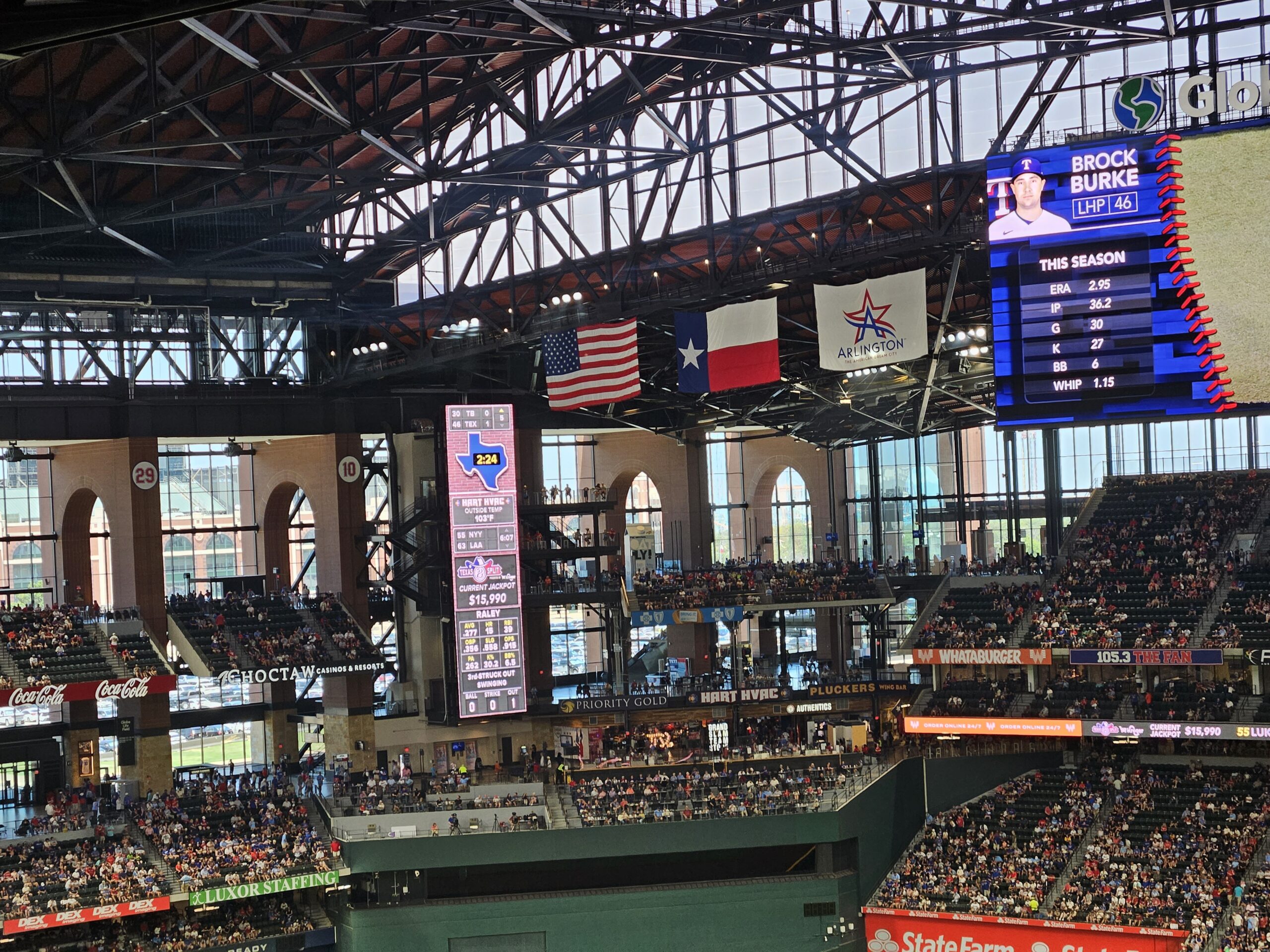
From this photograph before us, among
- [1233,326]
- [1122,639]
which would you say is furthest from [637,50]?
Result: [1122,639]

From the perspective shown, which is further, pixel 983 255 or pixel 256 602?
pixel 256 602

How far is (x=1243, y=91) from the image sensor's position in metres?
21.2

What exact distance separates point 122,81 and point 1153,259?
64.9 feet

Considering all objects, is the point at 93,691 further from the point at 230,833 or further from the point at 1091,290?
the point at 1091,290

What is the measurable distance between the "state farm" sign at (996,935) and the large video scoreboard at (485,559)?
12665mm

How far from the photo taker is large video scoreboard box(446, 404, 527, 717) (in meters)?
43.9

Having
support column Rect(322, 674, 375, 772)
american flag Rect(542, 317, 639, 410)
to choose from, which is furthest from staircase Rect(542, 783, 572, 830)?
american flag Rect(542, 317, 639, 410)

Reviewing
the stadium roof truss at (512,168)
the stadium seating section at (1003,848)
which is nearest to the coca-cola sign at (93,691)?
the stadium roof truss at (512,168)

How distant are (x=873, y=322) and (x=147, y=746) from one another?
26725 mm

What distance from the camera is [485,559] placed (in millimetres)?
44375

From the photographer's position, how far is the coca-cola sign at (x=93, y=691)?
132 feet

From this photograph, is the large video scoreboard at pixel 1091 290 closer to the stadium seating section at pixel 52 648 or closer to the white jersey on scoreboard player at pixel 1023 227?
the white jersey on scoreboard player at pixel 1023 227

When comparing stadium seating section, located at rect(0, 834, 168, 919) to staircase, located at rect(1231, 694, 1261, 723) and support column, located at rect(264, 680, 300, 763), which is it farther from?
staircase, located at rect(1231, 694, 1261, 723)

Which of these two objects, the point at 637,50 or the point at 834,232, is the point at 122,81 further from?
the point at 834,232
